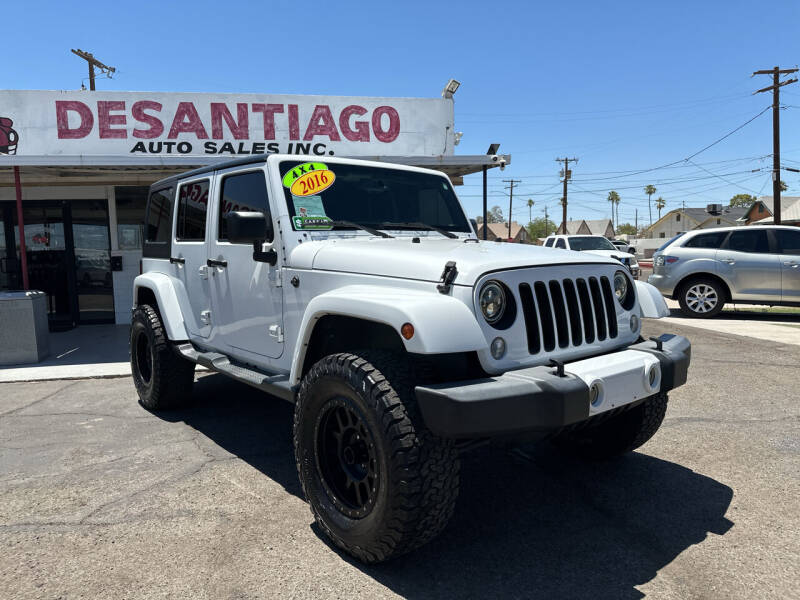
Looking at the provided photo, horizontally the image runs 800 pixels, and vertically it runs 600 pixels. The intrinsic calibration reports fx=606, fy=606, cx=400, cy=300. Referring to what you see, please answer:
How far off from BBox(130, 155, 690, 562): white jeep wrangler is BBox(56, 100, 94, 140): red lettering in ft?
24.3

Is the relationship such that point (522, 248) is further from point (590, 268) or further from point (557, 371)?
point (557, 371)

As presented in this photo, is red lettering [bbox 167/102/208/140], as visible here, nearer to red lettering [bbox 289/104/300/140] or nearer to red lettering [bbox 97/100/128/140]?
red lettering [bbox 97/100/128/140]

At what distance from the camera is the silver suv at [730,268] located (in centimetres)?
1043

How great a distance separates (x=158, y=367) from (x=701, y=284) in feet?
31.6

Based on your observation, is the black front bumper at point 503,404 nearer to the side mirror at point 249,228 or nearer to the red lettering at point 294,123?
the side mirror at point 249,228

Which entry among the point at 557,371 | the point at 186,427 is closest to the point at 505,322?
the point at 557,371

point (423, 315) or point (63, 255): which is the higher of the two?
point (63, 255)

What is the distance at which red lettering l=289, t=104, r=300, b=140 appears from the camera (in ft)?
36.4

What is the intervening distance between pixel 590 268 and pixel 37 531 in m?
3.14

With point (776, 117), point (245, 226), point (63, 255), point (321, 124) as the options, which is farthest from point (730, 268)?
point (776, 117)

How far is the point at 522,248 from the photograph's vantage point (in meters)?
3.36

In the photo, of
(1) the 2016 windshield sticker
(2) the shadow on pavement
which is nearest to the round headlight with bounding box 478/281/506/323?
(2) the shadow on pavement

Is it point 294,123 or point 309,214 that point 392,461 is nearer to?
point 309,214

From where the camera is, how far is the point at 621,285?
11.2 ft
